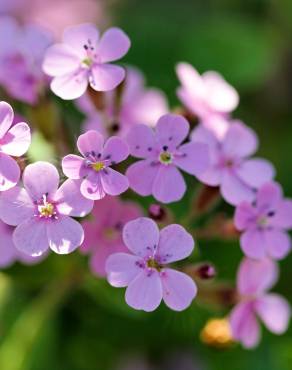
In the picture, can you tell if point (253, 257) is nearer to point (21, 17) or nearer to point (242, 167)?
point (242, 167)

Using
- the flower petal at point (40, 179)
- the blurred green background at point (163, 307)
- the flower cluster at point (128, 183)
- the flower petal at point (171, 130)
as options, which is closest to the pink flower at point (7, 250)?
the flower cluster at point (128, 183)

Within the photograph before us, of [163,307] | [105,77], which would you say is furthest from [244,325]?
[105,77]

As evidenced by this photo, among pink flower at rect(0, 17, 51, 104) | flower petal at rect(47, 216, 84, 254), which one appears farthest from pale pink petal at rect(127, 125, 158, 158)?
pink flower at rect(0, 17, 51, 104)

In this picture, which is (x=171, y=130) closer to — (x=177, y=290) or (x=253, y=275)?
(x=177, y=290)

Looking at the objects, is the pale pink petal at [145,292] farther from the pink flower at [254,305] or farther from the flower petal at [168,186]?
the pink flower at [254,305]

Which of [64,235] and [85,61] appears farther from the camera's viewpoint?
[85,61]

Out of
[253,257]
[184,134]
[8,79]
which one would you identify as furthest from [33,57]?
[253,257]

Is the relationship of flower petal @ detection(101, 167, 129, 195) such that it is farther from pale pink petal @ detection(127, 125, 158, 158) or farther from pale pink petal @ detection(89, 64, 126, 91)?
pale pink petal @ detection(89, 64, 126, 91)
